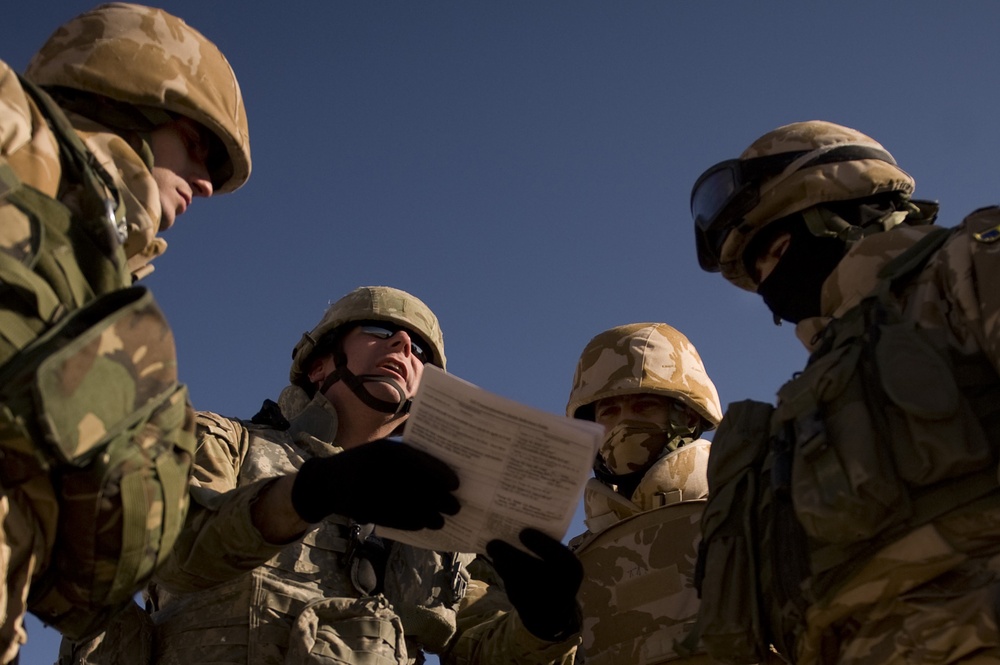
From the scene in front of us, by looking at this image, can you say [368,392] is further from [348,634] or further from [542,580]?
[542,580]

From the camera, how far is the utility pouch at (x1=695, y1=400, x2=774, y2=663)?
3.49 meters

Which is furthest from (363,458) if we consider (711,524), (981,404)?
(981,404)

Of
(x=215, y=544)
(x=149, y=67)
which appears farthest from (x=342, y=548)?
(x=149, y=67)

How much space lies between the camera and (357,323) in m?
6.30

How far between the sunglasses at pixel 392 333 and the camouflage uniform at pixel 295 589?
23.1 inches

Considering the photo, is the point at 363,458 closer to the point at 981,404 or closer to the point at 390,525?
the point at 390,525

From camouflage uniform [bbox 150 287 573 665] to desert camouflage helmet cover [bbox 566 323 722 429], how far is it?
4.15ft

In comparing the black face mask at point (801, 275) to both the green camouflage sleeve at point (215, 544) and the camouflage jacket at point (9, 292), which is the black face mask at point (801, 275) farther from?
the camouflage jacket at point (9, 292)

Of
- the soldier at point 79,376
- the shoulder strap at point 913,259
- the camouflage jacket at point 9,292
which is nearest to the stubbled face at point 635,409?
the shoulder strap at point 913,259

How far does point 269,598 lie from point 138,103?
7.36ft

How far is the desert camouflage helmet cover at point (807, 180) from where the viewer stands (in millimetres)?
4398

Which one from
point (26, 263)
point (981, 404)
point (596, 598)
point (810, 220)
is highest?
point (810, 220)

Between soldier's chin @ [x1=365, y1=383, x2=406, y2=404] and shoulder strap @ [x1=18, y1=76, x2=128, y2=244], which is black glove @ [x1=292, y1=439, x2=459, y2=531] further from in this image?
soldier's chin @ [x1=365, y1=383, x2=406, y2=404]

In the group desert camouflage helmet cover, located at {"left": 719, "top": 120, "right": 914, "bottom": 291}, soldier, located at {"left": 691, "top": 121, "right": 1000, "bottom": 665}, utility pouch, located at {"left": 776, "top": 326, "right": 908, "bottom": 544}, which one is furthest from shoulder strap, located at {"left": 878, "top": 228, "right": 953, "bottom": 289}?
desert camouflage helmet cover, located at {"left": 719, "top": 120, "right": 914, "bottom": 291}
